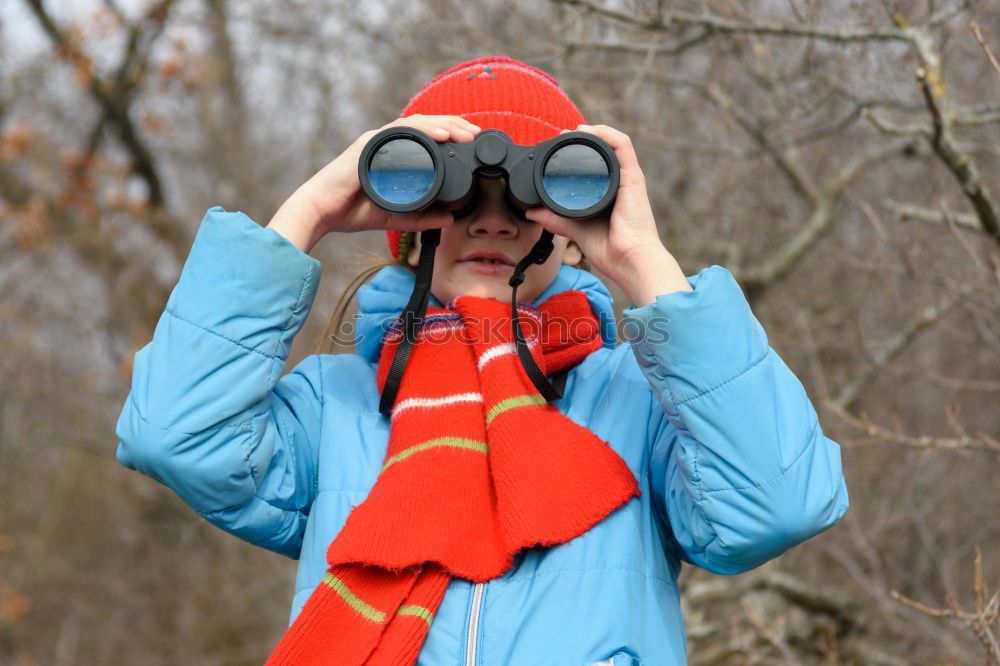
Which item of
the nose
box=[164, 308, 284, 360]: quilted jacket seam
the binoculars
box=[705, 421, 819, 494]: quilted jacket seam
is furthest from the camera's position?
the nose

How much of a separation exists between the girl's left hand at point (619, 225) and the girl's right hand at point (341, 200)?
0.20 m

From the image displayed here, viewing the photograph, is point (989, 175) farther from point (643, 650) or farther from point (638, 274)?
point (643, 650)

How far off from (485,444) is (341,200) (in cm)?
52

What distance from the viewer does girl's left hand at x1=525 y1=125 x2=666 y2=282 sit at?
1712mm

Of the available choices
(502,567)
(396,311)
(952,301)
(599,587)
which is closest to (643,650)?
(599,587)

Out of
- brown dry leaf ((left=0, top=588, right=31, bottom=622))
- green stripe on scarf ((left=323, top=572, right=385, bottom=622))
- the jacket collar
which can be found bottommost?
brown dry leaf ((left=0, top=588, right=31, bottom=622))

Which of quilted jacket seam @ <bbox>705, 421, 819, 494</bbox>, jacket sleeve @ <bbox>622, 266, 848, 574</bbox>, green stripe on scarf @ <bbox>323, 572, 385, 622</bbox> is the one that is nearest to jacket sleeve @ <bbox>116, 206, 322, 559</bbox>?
green stripe on scarf @ <bbox>323, 572, 385, 622</bbox>

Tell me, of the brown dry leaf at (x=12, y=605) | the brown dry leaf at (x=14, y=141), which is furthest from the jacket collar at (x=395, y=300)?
the brown dry leaf at (x=12, y=605)

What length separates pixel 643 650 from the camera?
1.58 m

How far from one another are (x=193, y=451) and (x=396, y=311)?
1.67 ft

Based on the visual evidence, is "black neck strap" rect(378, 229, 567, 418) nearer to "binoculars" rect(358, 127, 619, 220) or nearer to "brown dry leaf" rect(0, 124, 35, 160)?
"binoculars" rect(358, 127, 619, 220)

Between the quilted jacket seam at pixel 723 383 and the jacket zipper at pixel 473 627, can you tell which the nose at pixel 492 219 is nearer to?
the quilted jacket seam at pixel 723 383

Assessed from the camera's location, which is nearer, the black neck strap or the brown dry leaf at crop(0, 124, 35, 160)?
the black neck strap

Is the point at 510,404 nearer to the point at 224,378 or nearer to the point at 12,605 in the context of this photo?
the point at 224,378
